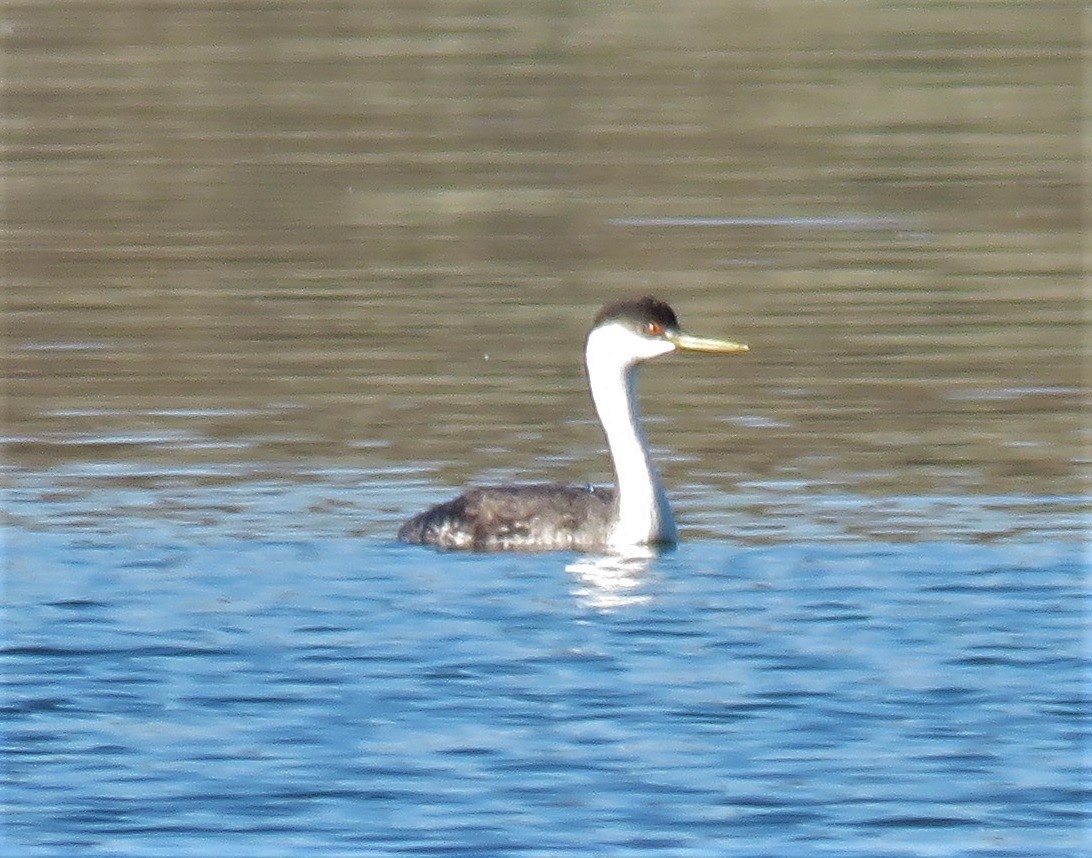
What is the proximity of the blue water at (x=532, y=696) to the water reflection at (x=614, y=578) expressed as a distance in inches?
1.0

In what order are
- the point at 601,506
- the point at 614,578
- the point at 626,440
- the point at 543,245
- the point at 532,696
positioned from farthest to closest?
the point at 543,245, the point at 626,440, the point at 601,506, the point at 614,578, the point at 532,696

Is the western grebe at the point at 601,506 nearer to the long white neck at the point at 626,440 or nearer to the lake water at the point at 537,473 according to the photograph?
the long white neck at the point at 626,440

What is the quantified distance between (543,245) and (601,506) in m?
10.4

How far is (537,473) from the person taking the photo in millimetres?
15172

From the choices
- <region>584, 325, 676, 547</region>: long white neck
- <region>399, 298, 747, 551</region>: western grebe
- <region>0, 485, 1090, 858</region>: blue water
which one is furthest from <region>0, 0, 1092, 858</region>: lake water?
<region>584, 325, 676, 547</region>: long white neck

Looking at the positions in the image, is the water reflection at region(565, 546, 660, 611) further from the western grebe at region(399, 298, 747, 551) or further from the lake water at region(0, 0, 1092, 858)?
the western grebe at region(399, 298, 747, 551)

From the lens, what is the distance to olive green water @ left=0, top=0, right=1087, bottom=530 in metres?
16.0

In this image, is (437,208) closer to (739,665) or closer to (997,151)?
(997,151)

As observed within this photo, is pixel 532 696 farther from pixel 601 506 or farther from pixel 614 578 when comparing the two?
pixel 601 506

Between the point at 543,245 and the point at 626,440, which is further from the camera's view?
the point at 543,245

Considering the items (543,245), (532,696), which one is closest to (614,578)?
(532,696)

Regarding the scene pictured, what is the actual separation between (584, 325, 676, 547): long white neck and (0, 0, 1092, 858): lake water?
0.35m

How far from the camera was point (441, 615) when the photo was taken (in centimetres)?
1161

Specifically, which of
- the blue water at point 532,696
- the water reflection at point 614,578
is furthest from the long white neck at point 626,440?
the blue water at point 532,696
